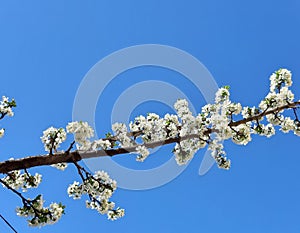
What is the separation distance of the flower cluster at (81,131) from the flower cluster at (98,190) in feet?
3.12

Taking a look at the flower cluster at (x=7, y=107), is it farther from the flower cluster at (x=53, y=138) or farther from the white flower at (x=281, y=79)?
the white flower at (x=281, y=79)

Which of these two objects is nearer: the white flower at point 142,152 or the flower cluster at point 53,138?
the flower cluster at point 53,138

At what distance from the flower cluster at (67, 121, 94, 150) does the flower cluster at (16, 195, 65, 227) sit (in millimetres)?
→ 1793

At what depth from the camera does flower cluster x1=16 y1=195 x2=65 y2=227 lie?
9.53m

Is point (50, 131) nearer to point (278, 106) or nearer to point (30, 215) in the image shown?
point (30, 215)

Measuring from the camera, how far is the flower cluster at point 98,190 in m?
9.68

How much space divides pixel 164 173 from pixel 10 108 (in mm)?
4587

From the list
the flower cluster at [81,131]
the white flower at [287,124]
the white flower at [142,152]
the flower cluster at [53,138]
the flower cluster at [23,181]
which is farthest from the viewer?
the white flower at [287,124]

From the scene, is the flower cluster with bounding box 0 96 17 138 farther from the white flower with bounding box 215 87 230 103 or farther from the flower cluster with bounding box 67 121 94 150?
the white flower with bounding box 215 87 230 103

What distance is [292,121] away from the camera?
11.6 metres

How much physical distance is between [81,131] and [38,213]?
2.34 metres

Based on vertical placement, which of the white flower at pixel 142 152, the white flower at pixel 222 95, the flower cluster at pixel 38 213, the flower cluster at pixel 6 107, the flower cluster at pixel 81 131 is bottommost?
the flower cluster at pixel 38 213

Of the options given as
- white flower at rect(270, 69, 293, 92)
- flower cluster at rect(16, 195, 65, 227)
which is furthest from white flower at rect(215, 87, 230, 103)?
flower cluster at rect(16, 195, 65, 227)

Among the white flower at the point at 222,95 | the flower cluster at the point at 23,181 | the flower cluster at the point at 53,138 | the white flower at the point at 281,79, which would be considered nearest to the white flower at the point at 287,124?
the white flower at the point at 281,79
